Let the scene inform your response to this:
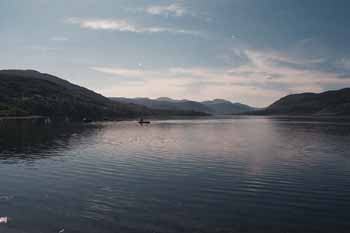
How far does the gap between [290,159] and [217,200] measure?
30183mm

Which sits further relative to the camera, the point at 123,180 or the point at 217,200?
the point at 123,180

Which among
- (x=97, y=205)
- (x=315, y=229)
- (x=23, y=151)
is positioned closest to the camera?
(x=315, y=229)

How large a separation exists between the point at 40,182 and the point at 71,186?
4.94 metres

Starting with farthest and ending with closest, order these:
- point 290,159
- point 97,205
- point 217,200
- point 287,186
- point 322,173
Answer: point 290,159, point 322,173, point 287,186, point 217,200, point 97,205

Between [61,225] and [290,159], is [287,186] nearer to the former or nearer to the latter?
[290,159]

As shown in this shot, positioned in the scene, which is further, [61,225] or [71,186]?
[71,186]

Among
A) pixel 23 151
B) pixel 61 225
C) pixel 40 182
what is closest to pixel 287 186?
pixel 61 225

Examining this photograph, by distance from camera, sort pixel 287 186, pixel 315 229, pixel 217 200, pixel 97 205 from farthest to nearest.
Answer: pixel 287 186
pixel 217 200
pixel 97 205
pixel 315 229

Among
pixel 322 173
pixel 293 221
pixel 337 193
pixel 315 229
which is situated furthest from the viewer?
pixel 322 173

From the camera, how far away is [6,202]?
27688 millimetres

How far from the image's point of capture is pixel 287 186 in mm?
33812

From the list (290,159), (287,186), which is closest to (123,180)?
(287,186)

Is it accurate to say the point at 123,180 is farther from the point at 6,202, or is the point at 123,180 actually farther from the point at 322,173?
the point at 322,173

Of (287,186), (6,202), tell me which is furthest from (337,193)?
(6,202)
